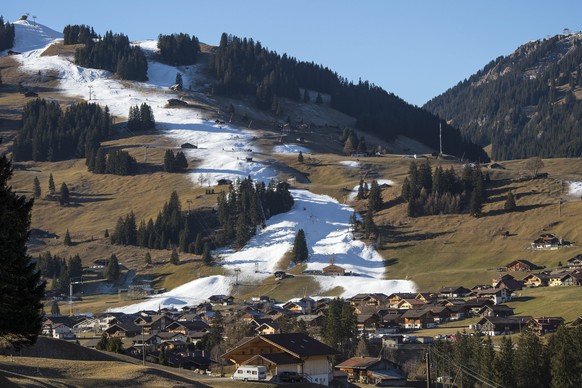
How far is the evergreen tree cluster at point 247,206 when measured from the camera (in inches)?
6678

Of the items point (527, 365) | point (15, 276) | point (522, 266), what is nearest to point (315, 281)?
point (522, 266)

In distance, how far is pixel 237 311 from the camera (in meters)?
128

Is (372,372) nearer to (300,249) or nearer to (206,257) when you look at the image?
(300,249)

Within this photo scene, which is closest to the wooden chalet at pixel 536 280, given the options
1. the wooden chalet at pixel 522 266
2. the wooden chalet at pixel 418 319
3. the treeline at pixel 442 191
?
the wooden chalet at pixel 522 266

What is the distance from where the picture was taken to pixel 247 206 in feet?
576

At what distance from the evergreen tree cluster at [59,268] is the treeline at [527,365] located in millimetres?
86244

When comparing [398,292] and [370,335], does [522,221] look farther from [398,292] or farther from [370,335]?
[370,335]

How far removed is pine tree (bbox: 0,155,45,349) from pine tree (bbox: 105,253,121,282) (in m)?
119

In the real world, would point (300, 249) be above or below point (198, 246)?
above

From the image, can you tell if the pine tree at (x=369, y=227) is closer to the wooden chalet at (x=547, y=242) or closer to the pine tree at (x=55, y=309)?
the wooden chalet at (x=547, y=242)

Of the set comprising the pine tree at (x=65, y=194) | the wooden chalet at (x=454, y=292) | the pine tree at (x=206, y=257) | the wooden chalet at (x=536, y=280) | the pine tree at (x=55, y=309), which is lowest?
the pine tree at (x=55, y=309)

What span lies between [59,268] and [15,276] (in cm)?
12627

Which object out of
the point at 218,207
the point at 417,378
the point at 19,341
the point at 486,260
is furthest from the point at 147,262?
the point at 19,341

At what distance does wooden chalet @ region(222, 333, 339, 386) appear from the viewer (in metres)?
68.8
